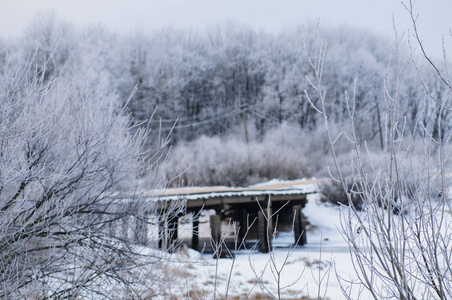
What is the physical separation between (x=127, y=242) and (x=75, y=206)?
0.87m

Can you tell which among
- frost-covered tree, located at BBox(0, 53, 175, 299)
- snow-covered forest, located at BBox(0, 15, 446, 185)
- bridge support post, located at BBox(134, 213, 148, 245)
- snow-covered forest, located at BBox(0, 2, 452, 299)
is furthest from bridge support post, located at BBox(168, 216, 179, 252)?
snow-covered forest, located at BBox(0, 15, 446, 185)

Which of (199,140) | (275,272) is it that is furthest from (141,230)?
(199,140)

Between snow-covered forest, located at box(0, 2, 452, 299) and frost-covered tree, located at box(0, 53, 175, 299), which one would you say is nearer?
snow-covered forest, located at box(0, 2, 452, 299)

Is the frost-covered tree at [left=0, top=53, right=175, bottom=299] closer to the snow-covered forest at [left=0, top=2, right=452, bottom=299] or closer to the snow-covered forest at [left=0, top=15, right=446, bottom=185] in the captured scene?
the snow-covered forest at [left=0, top=2, right=452, bottom=299]

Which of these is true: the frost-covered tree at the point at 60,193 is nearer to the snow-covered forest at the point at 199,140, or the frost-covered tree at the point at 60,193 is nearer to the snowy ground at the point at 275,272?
the snow-covered forest at the point at 199,140

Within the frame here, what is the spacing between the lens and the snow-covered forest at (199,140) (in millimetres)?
2248

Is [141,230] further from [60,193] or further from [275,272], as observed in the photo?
[275,272]

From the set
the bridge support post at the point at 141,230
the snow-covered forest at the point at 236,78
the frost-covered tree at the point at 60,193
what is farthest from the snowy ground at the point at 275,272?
the snow-covered forest at the point at 236,78

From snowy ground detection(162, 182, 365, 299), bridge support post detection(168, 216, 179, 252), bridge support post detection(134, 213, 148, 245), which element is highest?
bridge support post detection(134, 213, 148, 245)

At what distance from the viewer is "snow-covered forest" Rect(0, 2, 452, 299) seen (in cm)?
225

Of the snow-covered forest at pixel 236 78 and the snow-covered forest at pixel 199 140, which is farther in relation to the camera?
the snow-covered forest at pixel 236 78

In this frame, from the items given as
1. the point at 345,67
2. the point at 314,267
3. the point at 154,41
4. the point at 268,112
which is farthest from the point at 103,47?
the point at 314,267

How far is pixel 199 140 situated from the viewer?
3081 cm

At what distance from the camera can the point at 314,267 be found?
421 inches
